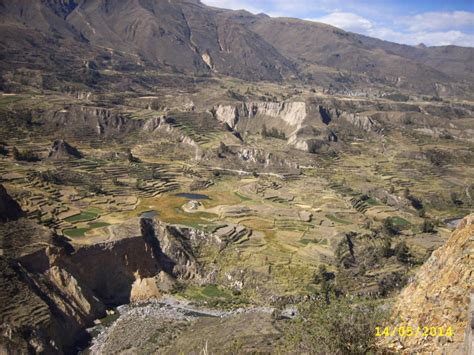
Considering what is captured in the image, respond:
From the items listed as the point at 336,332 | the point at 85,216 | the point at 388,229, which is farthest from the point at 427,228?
the point at 336,332

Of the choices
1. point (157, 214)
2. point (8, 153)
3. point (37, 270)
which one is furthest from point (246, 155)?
point (37, 270)

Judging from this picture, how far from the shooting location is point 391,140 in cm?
12769

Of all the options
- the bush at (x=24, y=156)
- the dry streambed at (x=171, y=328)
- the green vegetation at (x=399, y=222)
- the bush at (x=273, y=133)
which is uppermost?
the bush at (x=273, y=133)

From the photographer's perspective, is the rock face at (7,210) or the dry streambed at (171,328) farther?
the rock face at (7,210)

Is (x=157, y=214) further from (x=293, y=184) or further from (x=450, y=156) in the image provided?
(x=450, y=156)

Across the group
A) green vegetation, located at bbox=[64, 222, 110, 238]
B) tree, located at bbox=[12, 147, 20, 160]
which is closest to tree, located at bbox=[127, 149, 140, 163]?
tree, located at bbox=[12, 147, 20, 160]
